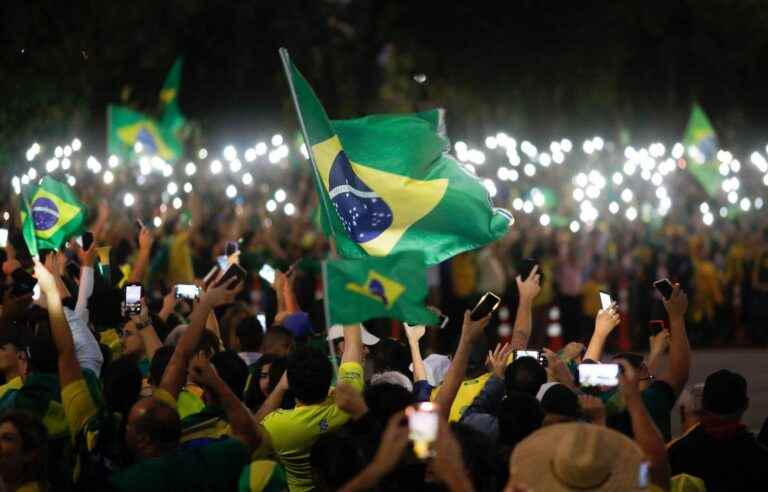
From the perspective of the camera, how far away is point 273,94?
42.3 meters

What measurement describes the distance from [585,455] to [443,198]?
15.1 feet

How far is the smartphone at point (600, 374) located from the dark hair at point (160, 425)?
5.44 ft

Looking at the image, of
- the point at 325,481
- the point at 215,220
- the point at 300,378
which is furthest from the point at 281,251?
the point at 325,481

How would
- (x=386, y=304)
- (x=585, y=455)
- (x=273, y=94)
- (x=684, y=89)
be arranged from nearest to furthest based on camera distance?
1. (x=585, y=455)
2. (x=386, y=304)
3. (x=273, y=94)
4. (x=684, y=89)

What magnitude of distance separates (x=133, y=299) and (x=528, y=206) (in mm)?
20492

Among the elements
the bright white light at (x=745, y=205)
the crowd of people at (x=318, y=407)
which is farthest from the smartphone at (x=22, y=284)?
the bright white light at (x=745, y=205)

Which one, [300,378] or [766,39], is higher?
[766,39]

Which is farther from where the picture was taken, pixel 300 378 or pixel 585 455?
pixel 300 378

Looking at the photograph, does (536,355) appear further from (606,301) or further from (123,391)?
(123,391)

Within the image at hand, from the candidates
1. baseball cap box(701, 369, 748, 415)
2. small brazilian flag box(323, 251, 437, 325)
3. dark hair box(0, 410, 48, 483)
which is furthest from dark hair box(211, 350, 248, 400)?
baseball cap box(701, 369, 748, 415)

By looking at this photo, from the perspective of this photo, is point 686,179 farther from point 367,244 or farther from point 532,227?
point 367,244

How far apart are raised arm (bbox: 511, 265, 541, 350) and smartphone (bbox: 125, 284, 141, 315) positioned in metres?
2.18

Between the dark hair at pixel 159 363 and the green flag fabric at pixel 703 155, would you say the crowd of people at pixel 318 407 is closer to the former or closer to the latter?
the dark hair at pixel 159 363

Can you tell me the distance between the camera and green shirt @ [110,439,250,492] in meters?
6.11
